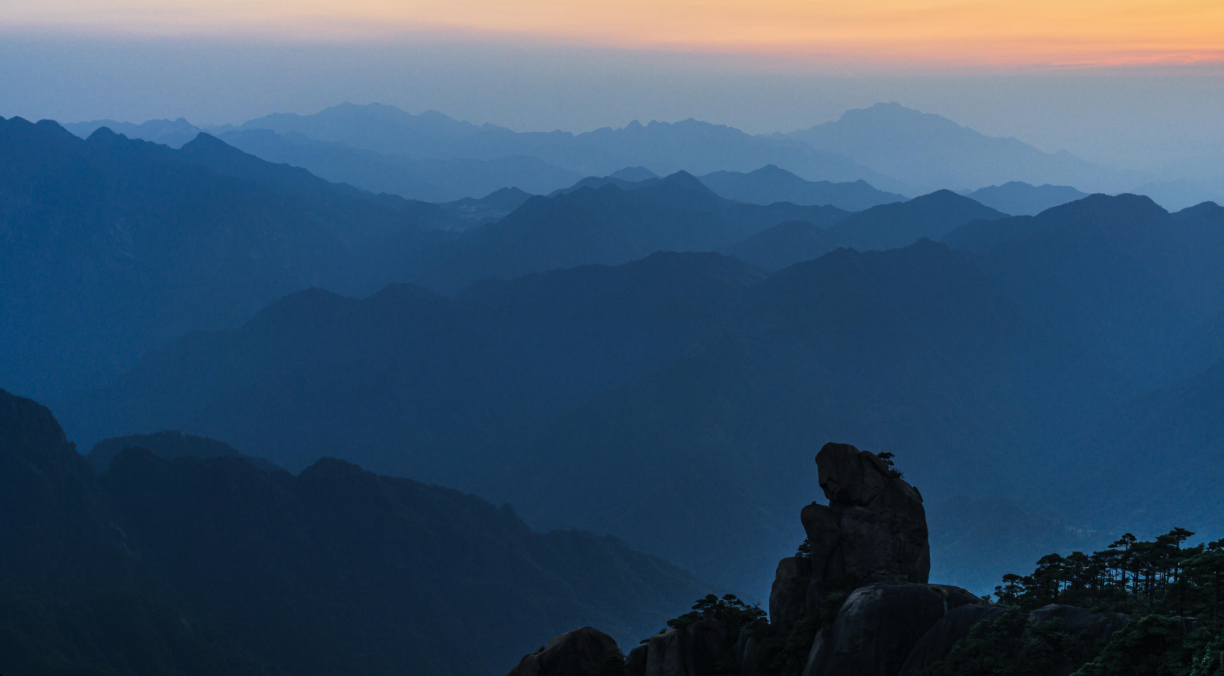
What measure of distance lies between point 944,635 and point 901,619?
2.77 metres

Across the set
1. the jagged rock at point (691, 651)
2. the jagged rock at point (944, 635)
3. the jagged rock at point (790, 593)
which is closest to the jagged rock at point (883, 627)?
the jagged rock at point (944, 635)

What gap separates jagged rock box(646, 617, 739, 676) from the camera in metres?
79.3

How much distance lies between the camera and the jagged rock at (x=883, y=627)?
68.2m

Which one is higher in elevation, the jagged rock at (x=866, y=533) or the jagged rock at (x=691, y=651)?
the jagged rock at (x=866, y=533)

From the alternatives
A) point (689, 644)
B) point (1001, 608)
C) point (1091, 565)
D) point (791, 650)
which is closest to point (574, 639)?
point (689, 644)

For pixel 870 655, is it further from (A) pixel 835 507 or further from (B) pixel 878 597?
(A) pixel 835 507

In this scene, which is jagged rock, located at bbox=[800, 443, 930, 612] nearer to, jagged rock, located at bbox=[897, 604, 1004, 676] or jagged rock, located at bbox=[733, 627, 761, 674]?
jagged rock, located at bbox=[733, 627, 761, 674]

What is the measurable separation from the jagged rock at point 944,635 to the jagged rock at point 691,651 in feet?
53.2

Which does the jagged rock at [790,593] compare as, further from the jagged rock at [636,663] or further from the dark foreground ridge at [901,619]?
the jagged rock at [636,663]

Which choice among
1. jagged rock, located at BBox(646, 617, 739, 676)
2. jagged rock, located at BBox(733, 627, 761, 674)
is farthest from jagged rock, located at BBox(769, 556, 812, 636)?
jagged rock, located at BBox(646, 617, 739, 676)

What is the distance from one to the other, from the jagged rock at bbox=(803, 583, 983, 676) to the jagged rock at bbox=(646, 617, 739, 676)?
1188 cm

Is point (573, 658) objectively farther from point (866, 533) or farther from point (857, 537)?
point (866, 533)

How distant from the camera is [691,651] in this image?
80000 mm

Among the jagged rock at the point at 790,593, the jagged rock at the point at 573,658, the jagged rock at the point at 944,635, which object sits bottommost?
the jagged rock at the point at 573,658
